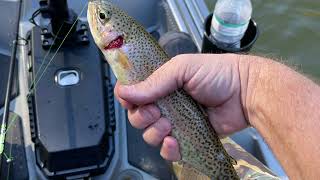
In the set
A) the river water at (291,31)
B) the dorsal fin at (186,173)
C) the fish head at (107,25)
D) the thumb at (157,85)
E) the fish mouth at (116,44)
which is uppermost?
the fish head at (107,25)

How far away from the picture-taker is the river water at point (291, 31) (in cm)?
536

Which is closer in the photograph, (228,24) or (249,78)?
(249,78)

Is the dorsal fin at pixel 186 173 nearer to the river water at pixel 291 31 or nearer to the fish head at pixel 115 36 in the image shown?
the fish head at pixel 115 36

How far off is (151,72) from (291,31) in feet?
12.2

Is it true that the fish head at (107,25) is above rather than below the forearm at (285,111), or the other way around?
above

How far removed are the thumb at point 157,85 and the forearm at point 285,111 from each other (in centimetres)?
35

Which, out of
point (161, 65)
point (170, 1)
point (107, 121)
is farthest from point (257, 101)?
point (170, 1)


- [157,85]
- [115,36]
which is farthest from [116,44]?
[157,85]

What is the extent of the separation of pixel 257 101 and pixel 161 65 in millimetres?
546

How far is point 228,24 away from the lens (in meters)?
3.16

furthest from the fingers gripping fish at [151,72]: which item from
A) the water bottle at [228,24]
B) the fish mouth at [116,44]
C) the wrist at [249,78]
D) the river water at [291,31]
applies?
the river water at [291,31]

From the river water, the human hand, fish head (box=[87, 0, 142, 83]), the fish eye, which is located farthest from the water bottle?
the river water

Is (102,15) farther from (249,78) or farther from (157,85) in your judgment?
(249,78)

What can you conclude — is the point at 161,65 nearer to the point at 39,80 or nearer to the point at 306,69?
the point at 39,80
